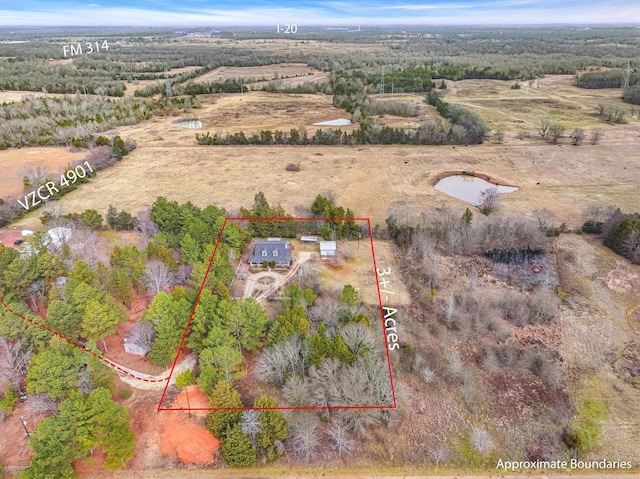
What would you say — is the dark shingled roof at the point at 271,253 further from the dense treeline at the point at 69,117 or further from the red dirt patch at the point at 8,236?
the dense treeline at the point at 69,117

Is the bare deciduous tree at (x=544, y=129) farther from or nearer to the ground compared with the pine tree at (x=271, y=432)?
Result: farther from the ground

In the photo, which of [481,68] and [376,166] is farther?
[481,68]

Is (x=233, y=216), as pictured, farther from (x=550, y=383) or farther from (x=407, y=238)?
(x=550, y=383)

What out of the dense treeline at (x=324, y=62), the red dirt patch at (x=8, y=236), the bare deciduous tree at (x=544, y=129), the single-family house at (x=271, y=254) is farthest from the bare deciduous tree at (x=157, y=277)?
the dense treeline at (x=324, y=62)

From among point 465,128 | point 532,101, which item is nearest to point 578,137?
point 465,128

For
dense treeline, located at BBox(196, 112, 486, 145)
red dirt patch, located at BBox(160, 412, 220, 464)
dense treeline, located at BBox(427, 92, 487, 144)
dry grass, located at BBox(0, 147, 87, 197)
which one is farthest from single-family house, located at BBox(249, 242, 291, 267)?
dense treeline, located at BBox(427, 92, 487, 144)

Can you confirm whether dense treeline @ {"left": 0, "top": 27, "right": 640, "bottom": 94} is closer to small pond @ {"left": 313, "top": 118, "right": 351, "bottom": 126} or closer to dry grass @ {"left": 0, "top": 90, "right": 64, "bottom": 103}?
dry grass @ {"left": 0, "top": 90, "right": 64, "bottom": 103}

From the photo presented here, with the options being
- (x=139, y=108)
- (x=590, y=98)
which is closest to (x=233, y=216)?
(x=139, y=108)

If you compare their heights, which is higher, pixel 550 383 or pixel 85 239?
pixel 85 239
